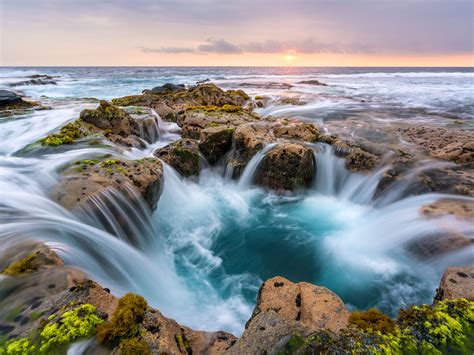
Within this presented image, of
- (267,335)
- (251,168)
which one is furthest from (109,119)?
(267,335)

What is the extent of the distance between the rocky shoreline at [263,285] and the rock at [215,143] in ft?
0.15

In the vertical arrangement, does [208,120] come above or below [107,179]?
→ above

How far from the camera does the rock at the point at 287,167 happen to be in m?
11.3

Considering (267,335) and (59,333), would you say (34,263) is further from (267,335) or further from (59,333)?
(267,335)

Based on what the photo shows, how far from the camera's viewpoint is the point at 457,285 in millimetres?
3996

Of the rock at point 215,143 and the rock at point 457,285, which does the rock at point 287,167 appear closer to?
the rock at point 215,143

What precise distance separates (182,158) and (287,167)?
14.4 ft

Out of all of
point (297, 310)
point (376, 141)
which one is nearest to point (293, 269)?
point (297, 310)

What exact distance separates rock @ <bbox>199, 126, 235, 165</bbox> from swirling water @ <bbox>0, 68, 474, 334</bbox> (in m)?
0.70

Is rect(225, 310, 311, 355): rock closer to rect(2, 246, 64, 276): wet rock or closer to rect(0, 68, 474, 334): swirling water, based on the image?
rect(2, 246, 64, 276): wet rock

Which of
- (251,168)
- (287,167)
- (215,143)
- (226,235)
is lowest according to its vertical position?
(226,235)

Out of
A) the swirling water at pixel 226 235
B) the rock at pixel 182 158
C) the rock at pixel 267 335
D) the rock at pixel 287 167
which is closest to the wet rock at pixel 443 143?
the swirling water at pixel 226 235

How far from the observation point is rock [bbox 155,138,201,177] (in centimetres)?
1212

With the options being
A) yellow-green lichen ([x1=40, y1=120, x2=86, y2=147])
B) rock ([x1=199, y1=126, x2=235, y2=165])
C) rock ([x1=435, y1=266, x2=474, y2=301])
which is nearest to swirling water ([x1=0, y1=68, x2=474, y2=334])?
rock ([x1=199, y1=126, x2=235, y2=165])
